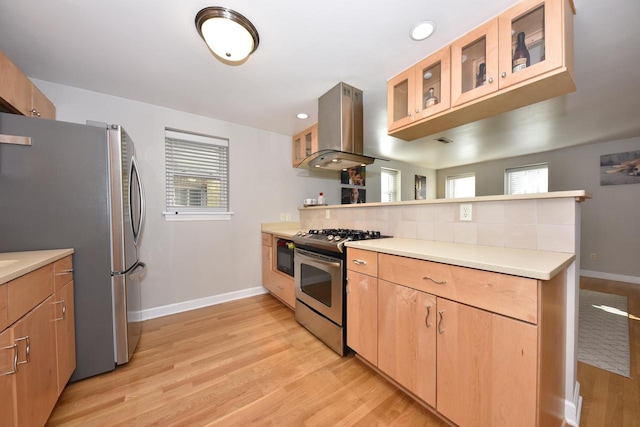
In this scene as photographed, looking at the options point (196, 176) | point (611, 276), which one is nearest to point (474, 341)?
point (196, 176)

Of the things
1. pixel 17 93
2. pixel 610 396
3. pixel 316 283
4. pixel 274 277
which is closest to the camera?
pixel 610 396

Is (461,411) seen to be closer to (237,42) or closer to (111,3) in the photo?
(237,42)

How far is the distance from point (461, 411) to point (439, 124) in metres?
1.80

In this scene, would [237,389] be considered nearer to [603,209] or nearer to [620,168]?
[603,209]

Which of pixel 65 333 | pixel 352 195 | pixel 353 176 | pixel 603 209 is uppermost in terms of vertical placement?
pixel 353 176

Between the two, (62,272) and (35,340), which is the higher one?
(62,272)

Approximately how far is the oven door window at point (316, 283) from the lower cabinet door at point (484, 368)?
36.3 inches

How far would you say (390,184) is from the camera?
5.80 m

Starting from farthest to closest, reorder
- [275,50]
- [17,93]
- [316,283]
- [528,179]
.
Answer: [528,179]
[316,283]
[275,50]
[17,93]

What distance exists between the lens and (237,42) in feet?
4.95

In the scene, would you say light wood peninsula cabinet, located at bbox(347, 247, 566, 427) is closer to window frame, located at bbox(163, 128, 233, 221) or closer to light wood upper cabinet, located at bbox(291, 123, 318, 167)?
light wood upper cabinet, located at bbox(291, 123, 318, 167)

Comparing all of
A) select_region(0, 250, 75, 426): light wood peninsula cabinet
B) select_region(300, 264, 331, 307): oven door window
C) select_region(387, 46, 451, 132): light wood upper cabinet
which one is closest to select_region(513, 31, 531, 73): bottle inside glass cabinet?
select_region(387, 46, 451, 132): light wood upper cabinet

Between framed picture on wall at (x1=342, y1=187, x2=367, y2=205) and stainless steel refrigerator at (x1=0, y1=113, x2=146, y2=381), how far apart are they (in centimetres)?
303

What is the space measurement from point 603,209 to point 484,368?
17.3 ft
